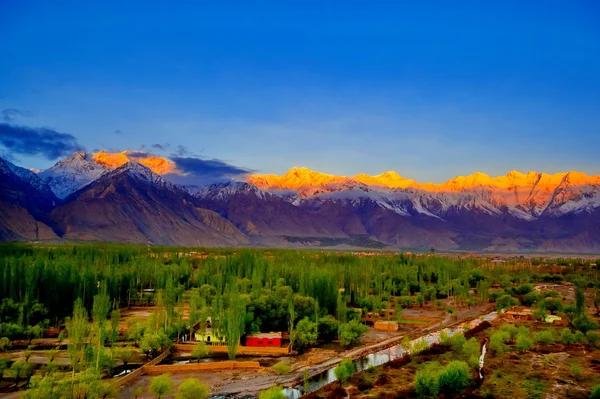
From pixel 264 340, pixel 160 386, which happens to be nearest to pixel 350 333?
pixel 264 340

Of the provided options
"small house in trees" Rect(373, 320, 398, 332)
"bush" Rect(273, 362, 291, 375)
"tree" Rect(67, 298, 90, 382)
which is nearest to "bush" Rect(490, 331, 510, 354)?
"small house in trees" Rect(373, 320, 398, 332)

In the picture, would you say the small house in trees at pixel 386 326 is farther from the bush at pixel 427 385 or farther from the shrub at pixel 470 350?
the bush at pixel 427 385

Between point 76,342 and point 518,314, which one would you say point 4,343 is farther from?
point 518,314

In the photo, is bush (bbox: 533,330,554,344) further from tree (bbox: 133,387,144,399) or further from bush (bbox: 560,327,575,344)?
tree (bbox: 133,387,144,399)

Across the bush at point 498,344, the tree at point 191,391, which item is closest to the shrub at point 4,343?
the tree at point 191,391

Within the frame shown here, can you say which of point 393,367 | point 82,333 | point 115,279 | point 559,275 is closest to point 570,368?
point 393,367
